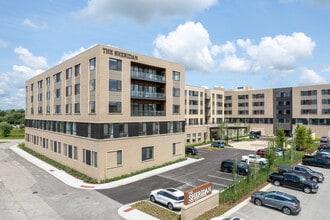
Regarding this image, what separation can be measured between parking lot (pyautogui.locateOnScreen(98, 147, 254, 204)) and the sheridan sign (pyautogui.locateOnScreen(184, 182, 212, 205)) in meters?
6.36

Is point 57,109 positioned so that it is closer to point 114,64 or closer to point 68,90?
point 68,90

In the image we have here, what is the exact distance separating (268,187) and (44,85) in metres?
46.8

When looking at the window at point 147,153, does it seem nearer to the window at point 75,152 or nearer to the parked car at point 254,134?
the window at point 75,152

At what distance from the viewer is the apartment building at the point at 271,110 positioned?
234 feet

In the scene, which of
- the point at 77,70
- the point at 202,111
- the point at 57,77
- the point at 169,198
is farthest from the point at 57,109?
the point at 202,111

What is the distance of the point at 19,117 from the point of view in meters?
Answer: 150

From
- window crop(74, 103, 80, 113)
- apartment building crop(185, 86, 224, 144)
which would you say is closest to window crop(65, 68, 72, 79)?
window crop(74, 103, 80, 113)

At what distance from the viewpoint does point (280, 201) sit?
861 inches

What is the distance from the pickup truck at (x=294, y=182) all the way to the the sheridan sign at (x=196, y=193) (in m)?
12.3

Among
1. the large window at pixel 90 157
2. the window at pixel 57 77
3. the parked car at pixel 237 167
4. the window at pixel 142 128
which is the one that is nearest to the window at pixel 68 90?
the window at pixel 57 77

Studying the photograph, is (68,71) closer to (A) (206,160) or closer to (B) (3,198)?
(B) (3,198)

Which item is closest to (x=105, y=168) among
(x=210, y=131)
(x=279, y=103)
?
(x=210, y=131)

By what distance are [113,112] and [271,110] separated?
225 feet

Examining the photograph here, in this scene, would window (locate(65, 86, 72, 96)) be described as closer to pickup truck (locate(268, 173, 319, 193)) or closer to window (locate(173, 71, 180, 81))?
window (locate(173, 71, 180, 81))
